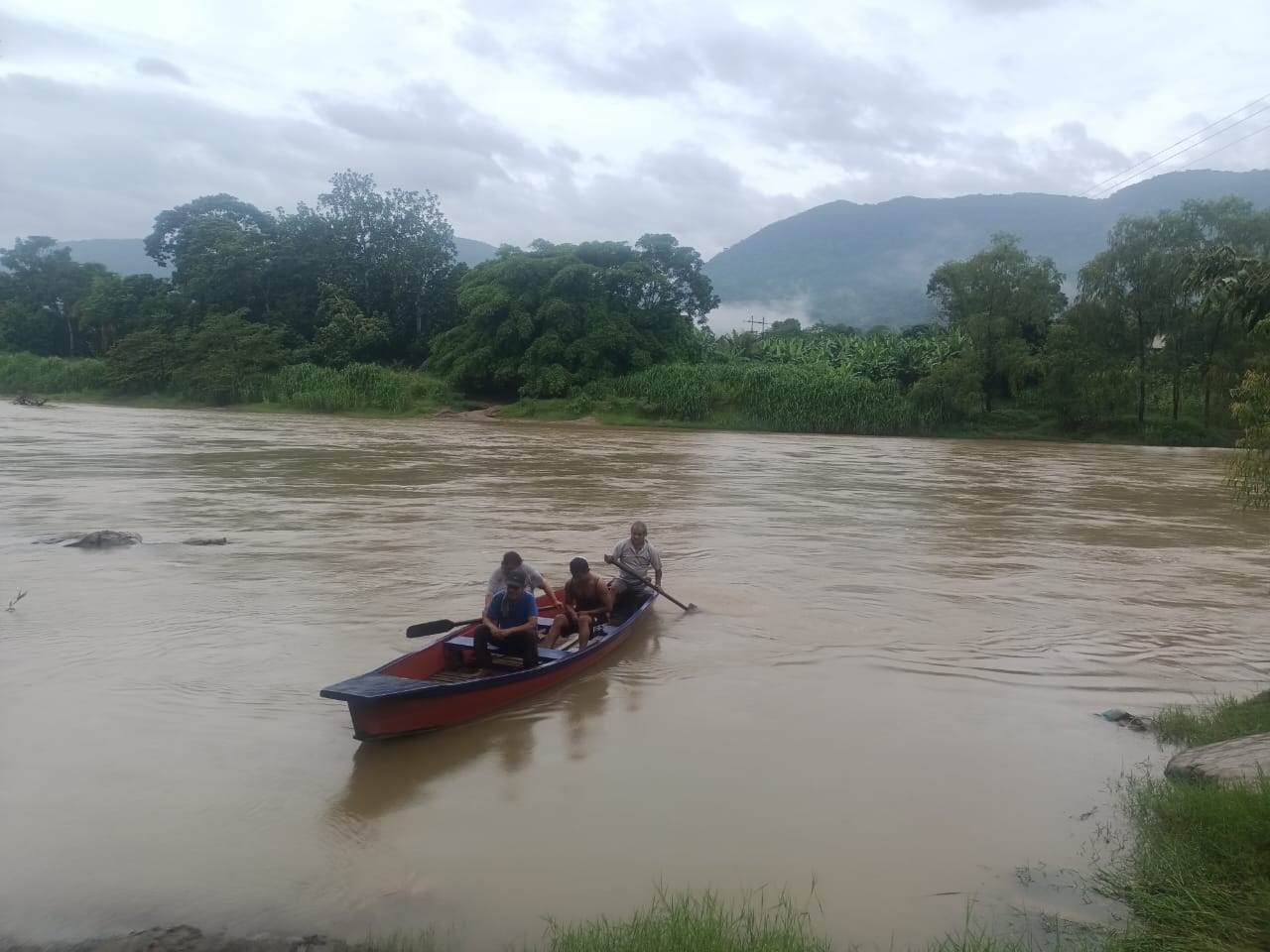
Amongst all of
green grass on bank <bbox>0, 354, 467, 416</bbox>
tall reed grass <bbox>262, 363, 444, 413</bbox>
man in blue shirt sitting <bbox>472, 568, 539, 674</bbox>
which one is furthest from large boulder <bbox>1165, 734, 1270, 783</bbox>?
tall reed grass <bbox>262, 363, 444, 413</bbox>

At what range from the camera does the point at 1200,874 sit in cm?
388

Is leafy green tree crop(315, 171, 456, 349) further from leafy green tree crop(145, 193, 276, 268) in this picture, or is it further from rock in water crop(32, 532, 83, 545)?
rock in water crop(32, 532, 83, 545)

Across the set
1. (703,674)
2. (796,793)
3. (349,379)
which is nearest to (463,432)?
(349,379)

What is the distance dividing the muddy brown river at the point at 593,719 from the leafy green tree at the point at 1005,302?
2510 centimetres

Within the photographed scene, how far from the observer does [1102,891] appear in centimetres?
420

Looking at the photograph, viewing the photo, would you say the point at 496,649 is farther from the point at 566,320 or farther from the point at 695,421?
the point at 566,320

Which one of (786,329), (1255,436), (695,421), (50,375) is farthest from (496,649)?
(786,329)

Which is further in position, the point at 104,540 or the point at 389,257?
the point at 389,257

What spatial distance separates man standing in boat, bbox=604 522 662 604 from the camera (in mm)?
9438

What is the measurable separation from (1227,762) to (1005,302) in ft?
128

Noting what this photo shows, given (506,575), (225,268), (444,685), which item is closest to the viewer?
(444,685)

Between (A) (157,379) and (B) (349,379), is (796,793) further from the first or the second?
(A) (157,379)

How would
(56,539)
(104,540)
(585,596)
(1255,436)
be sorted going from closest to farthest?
1. (1255,436)
2. (585,596)
3. (104,540)
4. (56,539)

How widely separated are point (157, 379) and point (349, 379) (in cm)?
1068
